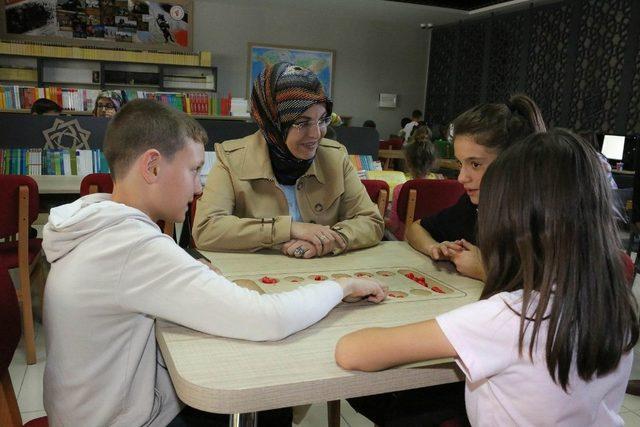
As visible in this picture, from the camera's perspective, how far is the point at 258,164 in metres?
1.82

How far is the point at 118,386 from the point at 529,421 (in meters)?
0.76

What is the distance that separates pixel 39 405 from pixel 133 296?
5.39 ft

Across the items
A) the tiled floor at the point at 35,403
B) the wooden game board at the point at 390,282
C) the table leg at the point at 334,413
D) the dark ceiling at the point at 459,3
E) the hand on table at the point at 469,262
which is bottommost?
the tiled floor at the point at 35,403

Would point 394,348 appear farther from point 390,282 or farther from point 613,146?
point 613,146

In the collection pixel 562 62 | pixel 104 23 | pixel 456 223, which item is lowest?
pixel 456 223

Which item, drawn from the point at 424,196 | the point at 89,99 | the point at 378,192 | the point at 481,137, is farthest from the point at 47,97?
the point at 481,137

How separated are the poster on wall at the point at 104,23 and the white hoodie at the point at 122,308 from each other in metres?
8.02

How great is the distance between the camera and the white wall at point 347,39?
9.35 meters

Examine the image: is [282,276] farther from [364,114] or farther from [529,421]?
[364,114]

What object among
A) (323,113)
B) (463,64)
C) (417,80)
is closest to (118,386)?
(323,113)

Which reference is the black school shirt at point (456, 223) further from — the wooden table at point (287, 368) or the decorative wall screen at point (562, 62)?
the decorative wall screen at point (562, 62)

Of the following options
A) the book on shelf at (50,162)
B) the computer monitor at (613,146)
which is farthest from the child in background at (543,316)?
the computer monitor at (613,146)

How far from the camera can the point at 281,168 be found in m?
1.87

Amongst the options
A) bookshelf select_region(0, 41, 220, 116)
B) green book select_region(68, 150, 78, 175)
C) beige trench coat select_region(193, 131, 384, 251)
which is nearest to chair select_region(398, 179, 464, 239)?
beige trench coat select_region(193, 131, 384, 251)
